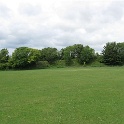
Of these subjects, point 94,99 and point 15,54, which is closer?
point 94,99

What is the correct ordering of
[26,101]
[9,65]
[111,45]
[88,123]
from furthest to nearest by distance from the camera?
[111,45] < [9,65] < [26,101] < [88,123]

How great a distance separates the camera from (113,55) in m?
98.3

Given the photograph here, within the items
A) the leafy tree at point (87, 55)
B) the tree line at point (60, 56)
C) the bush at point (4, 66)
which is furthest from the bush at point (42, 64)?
the leafy tree at point (87, 55)

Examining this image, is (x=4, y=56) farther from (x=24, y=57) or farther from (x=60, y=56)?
(x=60, y=56)

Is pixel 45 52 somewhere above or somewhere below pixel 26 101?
above

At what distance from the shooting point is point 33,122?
1044 centimetres

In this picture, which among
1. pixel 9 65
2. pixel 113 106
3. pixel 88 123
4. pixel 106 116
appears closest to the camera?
pixel 88 123

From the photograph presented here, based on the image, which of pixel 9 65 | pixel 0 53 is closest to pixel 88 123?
pixel 9 65

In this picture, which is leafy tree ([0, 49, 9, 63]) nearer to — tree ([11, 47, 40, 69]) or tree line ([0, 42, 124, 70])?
tree line ([0, 42, 124, 70])

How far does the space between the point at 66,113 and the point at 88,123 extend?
206 cm

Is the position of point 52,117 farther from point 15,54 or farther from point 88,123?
point 15,54

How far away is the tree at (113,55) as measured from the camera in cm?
9794

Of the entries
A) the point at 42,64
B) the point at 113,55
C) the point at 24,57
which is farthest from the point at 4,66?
the point at 113,55

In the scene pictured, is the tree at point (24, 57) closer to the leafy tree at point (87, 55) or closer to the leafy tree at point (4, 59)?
the leafy tree at point (4, 59)
